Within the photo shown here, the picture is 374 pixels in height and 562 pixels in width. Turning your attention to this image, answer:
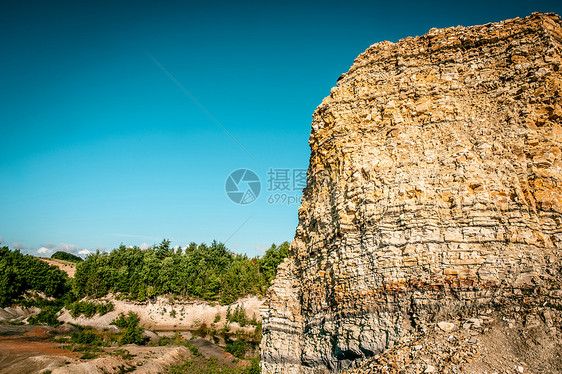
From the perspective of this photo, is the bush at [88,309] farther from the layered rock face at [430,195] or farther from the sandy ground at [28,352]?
the layered rock face at [430,195]

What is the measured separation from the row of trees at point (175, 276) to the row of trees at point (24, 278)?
8.34 metres

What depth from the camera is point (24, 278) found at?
63.5 m

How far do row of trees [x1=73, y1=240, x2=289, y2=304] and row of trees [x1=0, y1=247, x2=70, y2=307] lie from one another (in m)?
8.34

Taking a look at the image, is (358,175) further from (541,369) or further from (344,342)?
(541,369)

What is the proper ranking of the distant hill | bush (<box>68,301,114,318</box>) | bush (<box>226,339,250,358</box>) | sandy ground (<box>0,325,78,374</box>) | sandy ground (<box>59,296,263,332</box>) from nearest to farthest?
sandy ground (<box>0,325,78,374</box>) < bush (<box>226,339,250,358</box>) < sandy ground (<box>59,296,263,332</box>) < bush (<box>68,301,114,318</box>) < the distant hill

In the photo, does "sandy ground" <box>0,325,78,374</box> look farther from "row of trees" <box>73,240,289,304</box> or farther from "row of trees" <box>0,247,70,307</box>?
"row of trees" <box>0,247,70,307</box>

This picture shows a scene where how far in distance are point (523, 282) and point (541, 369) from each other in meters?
2.29

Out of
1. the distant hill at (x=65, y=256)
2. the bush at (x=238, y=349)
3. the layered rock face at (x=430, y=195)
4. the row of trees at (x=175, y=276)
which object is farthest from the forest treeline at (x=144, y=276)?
the distant hill at (x=65, y=256)

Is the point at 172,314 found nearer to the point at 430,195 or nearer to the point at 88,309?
the point at 88,309

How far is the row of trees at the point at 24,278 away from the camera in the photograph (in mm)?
59188

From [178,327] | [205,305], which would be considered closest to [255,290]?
[205,305]

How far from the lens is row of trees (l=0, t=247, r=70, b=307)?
2330 inches

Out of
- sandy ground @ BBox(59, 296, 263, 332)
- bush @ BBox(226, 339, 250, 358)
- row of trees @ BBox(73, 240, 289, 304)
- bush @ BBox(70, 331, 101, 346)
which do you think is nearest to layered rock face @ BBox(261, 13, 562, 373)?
bush @ BBox(226, 339, 250, 358)

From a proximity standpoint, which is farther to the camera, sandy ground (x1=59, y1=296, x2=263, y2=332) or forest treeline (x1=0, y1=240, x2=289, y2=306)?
forest treeline (x1=0, y1=240, x2=289, y2=306)
